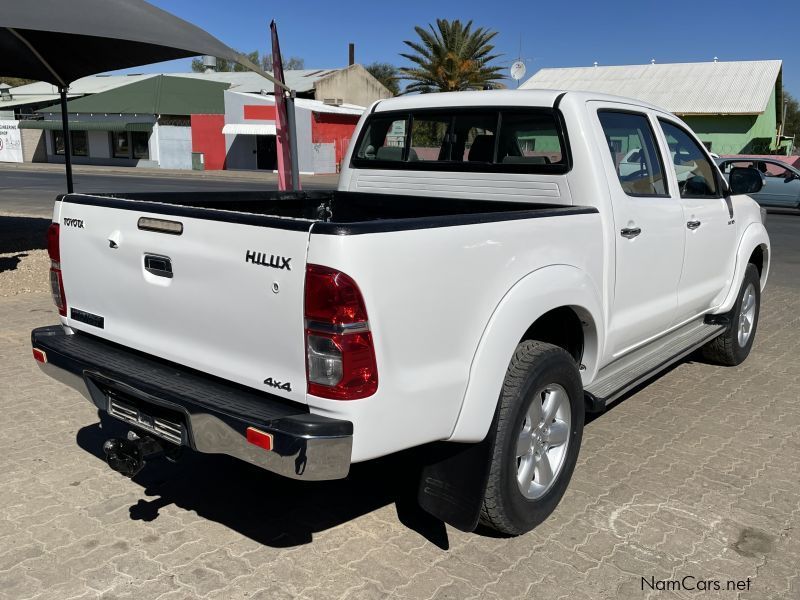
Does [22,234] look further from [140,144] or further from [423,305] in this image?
[140,144]

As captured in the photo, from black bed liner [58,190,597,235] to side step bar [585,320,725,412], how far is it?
92 cm

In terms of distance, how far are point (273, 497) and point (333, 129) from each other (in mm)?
35663

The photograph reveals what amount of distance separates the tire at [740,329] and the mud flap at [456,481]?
11.3 feet

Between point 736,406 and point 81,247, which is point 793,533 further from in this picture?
point 81,247

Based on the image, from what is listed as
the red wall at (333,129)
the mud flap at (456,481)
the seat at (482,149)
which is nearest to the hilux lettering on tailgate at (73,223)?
the mud flap at (456,481)

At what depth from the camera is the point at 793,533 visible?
3445 mm

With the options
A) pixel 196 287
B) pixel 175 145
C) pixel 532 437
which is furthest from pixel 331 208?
pixel 175 145

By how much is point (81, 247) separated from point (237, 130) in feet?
118

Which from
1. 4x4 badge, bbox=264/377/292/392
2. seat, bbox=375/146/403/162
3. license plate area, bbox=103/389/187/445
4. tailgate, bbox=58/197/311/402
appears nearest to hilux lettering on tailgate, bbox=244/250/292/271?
tailgate, bbox=58/197/311/402

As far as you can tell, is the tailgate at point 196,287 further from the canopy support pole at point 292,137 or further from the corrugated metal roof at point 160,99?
the corrugated metal roof at point 160,99

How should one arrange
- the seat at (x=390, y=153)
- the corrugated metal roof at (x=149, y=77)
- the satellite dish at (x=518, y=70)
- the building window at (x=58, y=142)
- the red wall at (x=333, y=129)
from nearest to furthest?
1. the seat at (x=390, y=153)
2. the satellite dish at (x=518, y=70)
3. the red wall at (x=333, y=129)
4. the corrugated metal roof at (x=149, y=77)
5. the building window at (x=58, y=142)

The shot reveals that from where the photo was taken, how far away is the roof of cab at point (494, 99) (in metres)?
4.08

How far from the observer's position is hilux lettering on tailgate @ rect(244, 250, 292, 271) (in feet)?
8.25

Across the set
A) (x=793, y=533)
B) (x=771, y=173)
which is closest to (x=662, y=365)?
(x=793, y=533)
